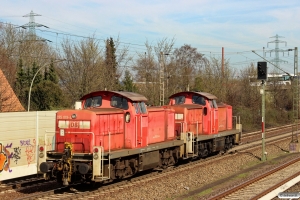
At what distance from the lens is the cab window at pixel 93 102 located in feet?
46.2

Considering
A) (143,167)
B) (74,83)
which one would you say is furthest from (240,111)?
(143,167)

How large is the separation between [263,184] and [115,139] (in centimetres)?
545

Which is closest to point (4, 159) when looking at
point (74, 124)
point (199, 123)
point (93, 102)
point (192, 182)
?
point (74, 124)

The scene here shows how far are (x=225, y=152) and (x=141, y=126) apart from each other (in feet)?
32.2

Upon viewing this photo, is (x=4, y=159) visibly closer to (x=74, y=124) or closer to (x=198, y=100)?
(x=74, y=124)

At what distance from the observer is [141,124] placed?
1421cm

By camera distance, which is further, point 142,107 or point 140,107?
point 142,107

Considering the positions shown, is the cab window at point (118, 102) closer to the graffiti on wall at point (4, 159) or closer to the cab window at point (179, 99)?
the graffiti on wall at point (4, 159)

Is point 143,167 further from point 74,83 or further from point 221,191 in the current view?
point 74,83

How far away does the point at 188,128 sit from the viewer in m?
18.7

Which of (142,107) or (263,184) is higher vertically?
(142,107)

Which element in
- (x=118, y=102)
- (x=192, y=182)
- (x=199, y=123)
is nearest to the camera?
(x=118, y=102)

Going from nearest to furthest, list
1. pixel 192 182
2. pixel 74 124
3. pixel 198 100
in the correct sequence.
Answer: pixel 74 124 → pixel 192 182 → pixel 198 100

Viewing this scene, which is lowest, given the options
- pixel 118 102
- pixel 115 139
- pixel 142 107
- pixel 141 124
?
pixel 115 139
